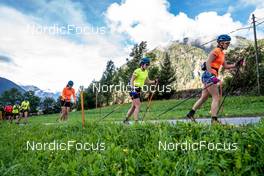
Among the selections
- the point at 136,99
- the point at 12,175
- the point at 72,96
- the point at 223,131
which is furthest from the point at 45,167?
the point at 72,96

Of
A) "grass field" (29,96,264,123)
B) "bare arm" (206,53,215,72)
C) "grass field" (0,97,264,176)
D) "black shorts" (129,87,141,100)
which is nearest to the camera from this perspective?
"grass field" (0,97,264,176)

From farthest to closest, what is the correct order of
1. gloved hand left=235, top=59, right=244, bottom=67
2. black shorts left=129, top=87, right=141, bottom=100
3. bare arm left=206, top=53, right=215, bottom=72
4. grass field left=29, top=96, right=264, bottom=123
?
grass field left=29, top=96, right=264, bottom=123, black shorts left=129, top=87, right=141, bottom=100, gloved hand left=235, top=59, right=244, bottom=67, bare arm left=206, top=53, right=215, bottom=72

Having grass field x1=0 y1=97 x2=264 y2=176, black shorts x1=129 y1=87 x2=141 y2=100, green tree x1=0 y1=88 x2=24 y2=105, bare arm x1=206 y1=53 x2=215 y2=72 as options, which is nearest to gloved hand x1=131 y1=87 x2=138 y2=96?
black shorts x1=129 y1=87 x2=141 y2=100

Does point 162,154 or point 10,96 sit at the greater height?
point 10,96

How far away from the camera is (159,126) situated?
24.5ft

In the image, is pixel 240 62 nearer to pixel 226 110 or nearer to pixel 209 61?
pixel 209 61

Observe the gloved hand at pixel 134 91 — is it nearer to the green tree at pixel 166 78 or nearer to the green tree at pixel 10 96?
the green tree at pixel 166 78

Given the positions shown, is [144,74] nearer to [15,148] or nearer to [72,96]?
[15,148]

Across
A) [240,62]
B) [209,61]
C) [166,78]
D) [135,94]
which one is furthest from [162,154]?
[166,78]

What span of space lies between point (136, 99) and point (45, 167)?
19.0 ft

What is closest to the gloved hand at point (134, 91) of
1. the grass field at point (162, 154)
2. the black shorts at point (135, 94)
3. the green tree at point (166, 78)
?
the black shorts at point (135, 94)

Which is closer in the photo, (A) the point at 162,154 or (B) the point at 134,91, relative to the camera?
(A) the point at 162,154

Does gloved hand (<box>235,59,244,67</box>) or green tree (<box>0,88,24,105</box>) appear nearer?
gloved hand (<box>235,59,244,67</box>)

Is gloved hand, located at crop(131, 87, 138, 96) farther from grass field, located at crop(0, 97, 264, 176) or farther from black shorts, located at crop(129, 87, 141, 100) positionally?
grass field, located at crop(0, 97, 264, 176)
